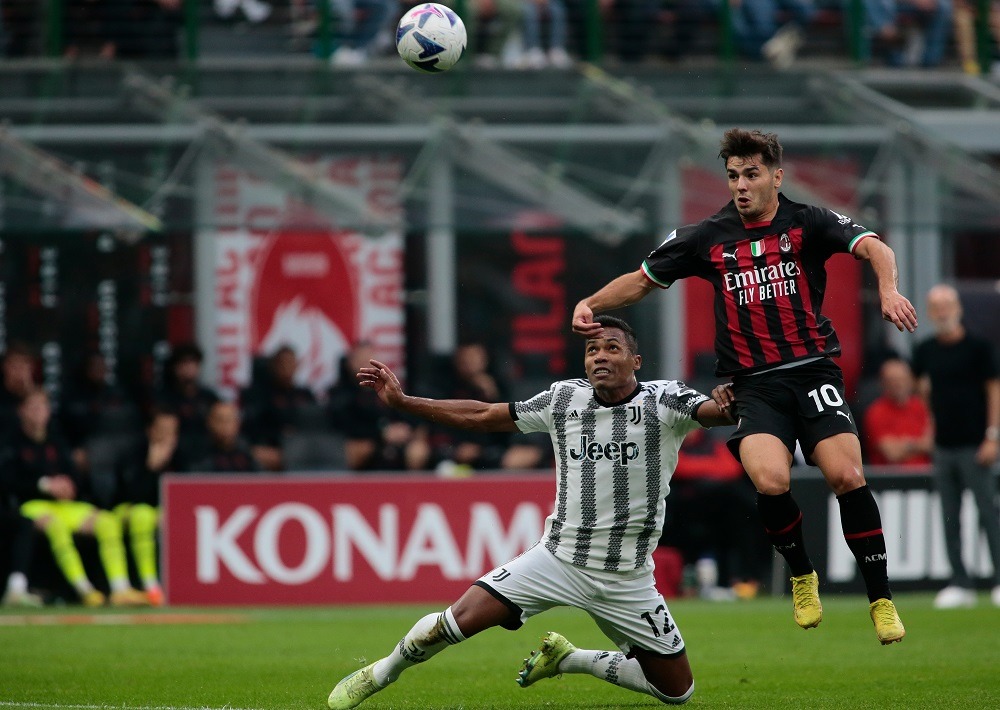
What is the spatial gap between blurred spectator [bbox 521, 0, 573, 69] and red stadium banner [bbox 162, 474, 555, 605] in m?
5.50

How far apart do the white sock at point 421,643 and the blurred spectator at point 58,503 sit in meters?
6.29

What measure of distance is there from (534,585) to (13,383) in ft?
25.2

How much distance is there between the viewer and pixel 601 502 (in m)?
7.12

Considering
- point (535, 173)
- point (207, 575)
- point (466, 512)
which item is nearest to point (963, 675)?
point (466, 512)

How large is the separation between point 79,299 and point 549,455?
4415mm

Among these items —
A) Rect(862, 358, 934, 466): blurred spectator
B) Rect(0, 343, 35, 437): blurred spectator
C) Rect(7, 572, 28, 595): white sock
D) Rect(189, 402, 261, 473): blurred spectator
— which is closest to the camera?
Rect(7, 572, 28, 595): white sock

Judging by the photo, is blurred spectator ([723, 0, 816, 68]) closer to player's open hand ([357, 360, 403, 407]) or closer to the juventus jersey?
the juventus jersey

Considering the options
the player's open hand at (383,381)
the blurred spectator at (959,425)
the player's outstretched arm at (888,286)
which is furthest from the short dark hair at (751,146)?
the blurred spectator at (959,425)

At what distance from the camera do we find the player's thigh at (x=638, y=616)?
7090mm

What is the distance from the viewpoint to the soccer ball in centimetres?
845

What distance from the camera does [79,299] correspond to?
1485 centimetres

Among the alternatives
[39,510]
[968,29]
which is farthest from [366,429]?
[968,29]

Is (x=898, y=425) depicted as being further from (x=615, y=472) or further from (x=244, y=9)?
(x=244, y=9)

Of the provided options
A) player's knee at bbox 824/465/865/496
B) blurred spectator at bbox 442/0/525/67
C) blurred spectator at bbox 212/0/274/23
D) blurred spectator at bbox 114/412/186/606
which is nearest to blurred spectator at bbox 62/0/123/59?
blurred spectator at bbox 212/0/274/23
